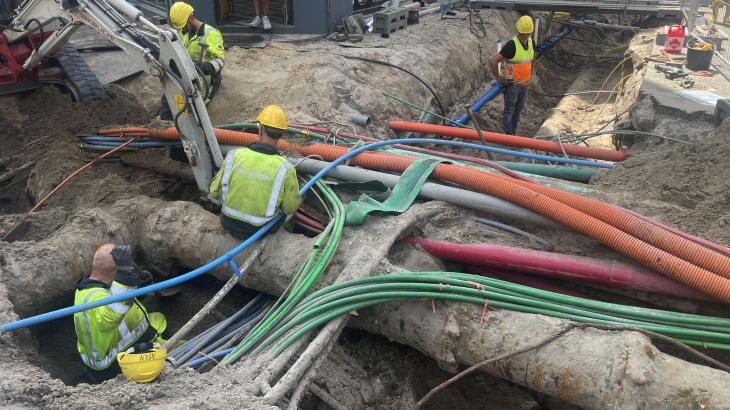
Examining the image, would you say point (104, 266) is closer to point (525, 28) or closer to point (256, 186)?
point (256, 186)

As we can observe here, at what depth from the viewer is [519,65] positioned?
7859mm

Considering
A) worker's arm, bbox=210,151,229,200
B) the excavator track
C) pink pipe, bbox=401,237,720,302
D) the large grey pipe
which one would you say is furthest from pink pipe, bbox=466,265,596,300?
the excavator track

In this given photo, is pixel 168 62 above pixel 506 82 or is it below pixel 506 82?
above

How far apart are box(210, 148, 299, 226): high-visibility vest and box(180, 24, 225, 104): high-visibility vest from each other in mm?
2455

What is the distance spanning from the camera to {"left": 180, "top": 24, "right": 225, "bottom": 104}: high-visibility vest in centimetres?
623

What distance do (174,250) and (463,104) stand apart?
670cm

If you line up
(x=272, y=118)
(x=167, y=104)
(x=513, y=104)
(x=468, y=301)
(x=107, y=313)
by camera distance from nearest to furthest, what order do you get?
(x=468, y=301), (x=107, y=313), (x=272, y=118), (x=167, y=104), (x=513, y=104)

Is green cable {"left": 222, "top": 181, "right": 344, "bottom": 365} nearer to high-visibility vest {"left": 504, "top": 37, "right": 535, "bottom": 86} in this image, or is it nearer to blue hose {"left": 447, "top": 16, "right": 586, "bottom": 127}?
high-visibility vest {"left": 504, "top": 37, "right": 535, "bottom": 86}

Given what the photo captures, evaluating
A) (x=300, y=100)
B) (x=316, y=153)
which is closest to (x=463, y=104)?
(x=300, y=100)

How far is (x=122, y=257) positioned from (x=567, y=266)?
314 cm

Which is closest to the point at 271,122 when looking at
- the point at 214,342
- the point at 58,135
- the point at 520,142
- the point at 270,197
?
the point at 270,197

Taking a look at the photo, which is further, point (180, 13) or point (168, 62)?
point (180, 13)

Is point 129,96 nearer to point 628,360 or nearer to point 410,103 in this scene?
point 410,103

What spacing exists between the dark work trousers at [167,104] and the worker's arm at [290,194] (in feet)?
9.65
